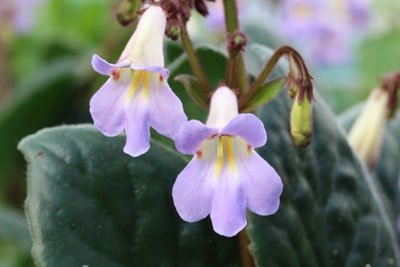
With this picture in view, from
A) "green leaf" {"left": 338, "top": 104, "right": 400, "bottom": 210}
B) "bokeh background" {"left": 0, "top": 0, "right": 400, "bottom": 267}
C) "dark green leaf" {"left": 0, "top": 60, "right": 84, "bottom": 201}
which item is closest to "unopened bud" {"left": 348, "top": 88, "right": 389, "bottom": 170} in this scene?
"green leaf" {"left": 338, "top": 104, "right": 400, "bottom": 210}

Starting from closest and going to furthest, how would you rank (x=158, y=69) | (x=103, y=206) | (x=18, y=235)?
(x=158, y=69), (x=103, y=206), (x=18, y=235)

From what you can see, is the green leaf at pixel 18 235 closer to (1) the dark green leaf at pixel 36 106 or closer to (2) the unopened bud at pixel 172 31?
(1) the dark green leaf at pixel 36 106

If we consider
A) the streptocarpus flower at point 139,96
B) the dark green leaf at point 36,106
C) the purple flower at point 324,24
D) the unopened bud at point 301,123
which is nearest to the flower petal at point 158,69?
the streptocarpus flower at point 139,96

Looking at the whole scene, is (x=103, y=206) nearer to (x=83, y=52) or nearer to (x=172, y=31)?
(x=172, y=31)

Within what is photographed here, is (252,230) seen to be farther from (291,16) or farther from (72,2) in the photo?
(72,2)

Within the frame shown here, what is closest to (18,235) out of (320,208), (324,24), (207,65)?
(207,65)

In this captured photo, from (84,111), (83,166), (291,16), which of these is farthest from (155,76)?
(291,16)

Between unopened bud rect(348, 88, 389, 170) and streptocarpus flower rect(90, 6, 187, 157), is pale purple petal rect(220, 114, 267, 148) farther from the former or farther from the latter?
unopened bud rect(348, 88, 389, 170)
